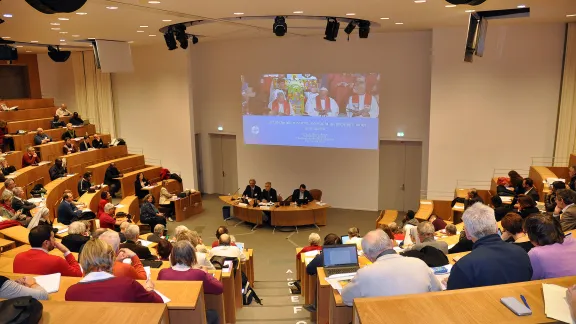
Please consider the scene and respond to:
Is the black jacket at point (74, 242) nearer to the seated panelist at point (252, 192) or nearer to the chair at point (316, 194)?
the seated panelist at point (252, 192)

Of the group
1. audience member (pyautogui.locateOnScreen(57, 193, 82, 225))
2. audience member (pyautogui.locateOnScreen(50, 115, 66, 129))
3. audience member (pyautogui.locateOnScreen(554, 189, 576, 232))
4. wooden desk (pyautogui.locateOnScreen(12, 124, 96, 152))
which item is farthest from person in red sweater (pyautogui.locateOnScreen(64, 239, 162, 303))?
audience member (pyautogui.locateOnScreen(50, 115, 66, 129))

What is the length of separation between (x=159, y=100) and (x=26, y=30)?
5177 mm

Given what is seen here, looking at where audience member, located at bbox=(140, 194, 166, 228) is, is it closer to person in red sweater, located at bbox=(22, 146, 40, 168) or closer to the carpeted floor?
the carpeted floor

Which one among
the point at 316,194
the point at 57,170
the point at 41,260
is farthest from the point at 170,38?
the point at 41,260

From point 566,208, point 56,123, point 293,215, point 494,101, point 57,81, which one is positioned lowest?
point 293,215

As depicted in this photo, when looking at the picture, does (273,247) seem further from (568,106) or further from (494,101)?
(568,106)

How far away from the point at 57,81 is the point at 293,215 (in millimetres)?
10573

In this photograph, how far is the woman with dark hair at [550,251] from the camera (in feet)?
9.79

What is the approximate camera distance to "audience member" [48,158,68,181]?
11109mm

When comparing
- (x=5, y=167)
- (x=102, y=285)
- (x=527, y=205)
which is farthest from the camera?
(x=5, y=167)

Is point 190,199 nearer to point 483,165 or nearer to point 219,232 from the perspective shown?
point 219,232

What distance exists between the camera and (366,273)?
2773 millimetres

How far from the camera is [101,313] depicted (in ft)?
7.78

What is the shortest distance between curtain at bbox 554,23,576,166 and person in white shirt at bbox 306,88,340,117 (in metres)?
5.17
